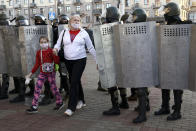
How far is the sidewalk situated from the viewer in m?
4.14

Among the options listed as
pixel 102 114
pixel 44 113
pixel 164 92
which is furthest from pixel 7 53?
pixel 164 92

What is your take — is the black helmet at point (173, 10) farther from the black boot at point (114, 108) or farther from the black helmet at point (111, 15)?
the black boot at point (114, 108)

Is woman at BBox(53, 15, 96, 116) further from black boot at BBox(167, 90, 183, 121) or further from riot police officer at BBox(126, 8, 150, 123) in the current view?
black boot at BBox(167, 90, 183, 121)

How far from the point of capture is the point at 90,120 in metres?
4.54

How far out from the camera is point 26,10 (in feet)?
186

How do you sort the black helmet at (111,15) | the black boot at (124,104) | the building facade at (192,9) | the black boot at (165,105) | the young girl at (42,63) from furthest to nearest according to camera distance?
the building facade at (192,9) → the black boot at (124,104) → the young girl at (42,63) → the black boot at (165,105) → the black helmet at (111,15)

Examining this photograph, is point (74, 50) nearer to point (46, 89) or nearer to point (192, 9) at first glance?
point (46, 89)

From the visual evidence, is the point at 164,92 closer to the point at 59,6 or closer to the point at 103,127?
the point at 103,127

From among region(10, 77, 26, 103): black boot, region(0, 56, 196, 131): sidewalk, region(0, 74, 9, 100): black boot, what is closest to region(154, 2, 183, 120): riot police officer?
region(0, 56, 196, 131): sidewalk

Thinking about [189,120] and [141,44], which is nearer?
[141,44]

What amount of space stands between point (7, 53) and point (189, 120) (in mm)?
4222

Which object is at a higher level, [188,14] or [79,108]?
[188,14]

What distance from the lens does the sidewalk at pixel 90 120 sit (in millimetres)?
4138

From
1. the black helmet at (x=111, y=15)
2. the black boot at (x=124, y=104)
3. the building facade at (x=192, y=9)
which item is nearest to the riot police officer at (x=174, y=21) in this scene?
the black boot at (x=124, y=104)
